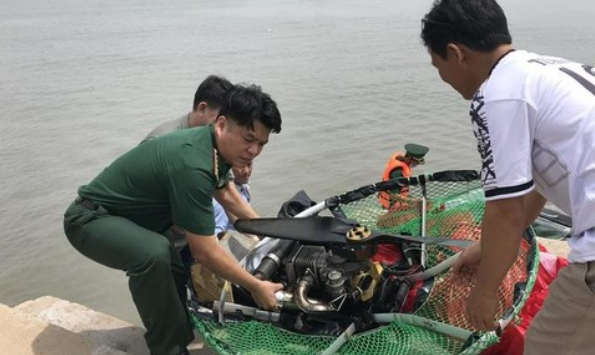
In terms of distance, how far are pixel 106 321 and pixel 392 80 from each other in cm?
929

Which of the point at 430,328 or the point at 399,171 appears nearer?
the point at 430,328

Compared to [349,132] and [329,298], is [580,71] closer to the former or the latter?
[329,298]

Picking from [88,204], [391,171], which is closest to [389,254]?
[391,171]

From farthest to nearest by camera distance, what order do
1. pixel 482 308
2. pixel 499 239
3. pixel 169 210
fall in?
pixel 169 210, pixel 482 308, pixel 499 239

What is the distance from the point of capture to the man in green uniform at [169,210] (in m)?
2.73

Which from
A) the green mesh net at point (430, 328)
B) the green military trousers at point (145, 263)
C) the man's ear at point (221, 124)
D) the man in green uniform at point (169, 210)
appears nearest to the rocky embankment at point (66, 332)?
the green military trousers at point (145, 263)

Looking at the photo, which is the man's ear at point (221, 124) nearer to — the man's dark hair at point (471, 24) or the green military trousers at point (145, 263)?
the green military trousers at point (145, 263)

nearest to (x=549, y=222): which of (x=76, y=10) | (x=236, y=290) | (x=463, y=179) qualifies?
(x=463, y=179)

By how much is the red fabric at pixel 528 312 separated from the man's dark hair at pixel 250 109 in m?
1.48

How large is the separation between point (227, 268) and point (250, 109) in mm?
785

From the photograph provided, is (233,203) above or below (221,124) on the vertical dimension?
below

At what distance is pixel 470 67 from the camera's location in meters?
1.94

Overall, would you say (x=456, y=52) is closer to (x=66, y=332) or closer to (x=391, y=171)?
(x=391, y=171)

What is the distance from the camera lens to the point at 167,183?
113 inches
